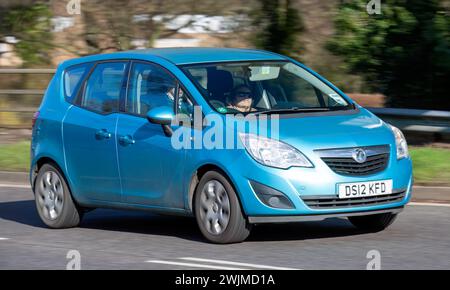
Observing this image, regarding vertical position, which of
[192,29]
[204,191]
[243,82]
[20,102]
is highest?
[243,82]

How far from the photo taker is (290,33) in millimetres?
18438

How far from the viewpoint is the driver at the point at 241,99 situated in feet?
31.1

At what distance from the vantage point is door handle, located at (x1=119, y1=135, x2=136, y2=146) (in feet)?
32.2

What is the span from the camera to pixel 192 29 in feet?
67.4

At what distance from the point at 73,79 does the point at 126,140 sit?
158cm

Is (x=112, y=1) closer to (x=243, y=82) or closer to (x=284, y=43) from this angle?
(x=284, y=43)

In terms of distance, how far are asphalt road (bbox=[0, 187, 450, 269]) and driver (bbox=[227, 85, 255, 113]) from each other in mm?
1162

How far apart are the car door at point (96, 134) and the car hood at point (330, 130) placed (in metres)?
1.82

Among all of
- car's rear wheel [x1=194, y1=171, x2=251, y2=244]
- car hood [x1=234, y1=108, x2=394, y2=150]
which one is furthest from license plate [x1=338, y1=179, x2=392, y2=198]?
car's rear wheel [x1=194, y1=171, x2=251, y2=244]

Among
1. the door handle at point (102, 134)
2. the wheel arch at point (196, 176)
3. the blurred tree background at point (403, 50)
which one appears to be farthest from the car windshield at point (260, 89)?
the blurred tree background at point (403, 50)

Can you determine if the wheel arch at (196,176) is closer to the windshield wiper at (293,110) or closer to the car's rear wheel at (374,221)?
the windshield wiper at (293,110)

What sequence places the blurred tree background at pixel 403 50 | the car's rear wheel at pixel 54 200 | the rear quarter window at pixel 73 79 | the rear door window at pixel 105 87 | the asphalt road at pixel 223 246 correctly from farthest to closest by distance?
the blurred tree background at pixel 403 50
the rear quarter window at pixel 73 79
the car's rear wheel at pixel 54 200
the rear door window at pixel 105 87
the asphalt road at pixel 223 246

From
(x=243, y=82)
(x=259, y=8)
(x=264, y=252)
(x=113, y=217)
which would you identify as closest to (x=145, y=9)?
(x=259, y=8)
